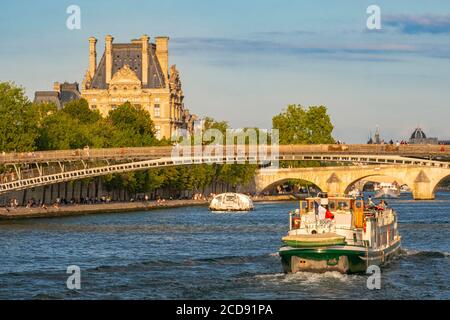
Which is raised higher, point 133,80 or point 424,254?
point 133,80

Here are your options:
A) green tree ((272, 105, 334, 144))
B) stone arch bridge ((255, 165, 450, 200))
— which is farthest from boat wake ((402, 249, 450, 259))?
green tree ((272, 105, 334, 144))

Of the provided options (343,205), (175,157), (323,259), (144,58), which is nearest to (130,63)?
(144,58)

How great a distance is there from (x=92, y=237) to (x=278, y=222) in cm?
2164

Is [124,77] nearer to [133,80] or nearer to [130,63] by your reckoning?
[133,80]

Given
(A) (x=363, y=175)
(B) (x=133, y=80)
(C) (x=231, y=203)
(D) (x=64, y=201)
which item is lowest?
(C) (x=231, y=203)

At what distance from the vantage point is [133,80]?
196 m

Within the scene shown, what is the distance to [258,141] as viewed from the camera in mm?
168625

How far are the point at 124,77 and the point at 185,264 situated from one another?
139 metres

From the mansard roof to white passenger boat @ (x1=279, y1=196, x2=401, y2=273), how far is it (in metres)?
143

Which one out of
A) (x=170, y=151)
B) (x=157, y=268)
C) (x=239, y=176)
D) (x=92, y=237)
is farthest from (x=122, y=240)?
(x=239, y=176)

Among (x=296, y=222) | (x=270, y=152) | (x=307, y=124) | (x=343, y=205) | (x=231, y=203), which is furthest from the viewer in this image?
(x=307, y=124)

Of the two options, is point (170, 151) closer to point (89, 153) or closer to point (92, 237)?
point (89, 153)

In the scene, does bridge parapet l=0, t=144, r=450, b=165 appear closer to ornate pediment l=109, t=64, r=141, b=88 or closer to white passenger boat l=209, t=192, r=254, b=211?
white passenger boat l=209, t=192, r=254, b=211

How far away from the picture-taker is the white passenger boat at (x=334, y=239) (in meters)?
49.3
